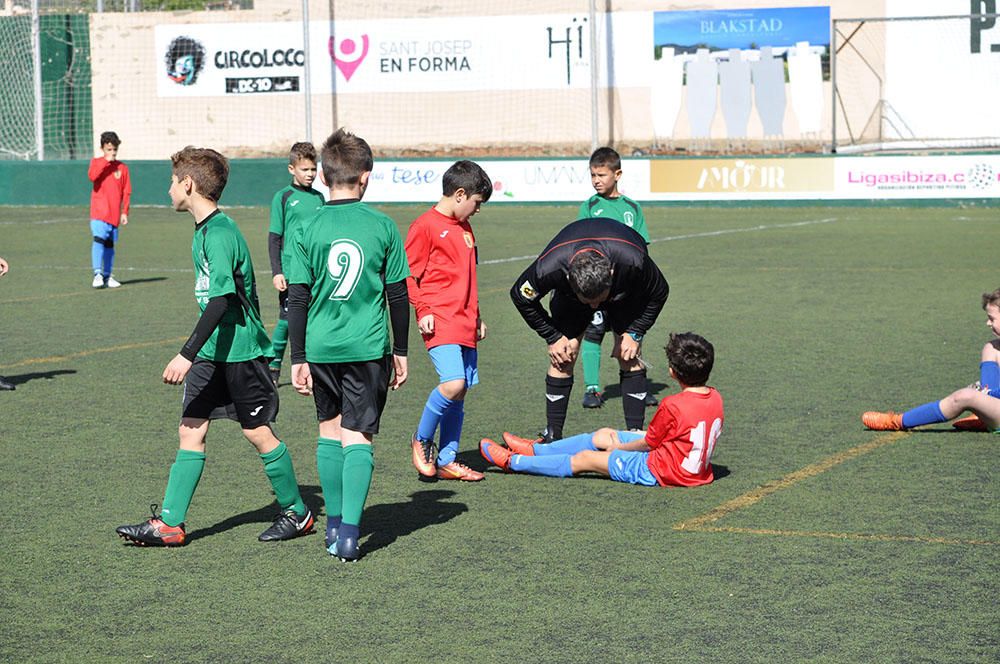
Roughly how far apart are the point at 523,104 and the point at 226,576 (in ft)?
110

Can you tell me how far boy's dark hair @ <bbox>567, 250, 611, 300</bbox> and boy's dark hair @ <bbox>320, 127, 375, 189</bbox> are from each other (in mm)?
1488

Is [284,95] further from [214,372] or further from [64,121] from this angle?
[214,372]

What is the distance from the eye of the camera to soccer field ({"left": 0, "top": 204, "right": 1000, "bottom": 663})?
17.5 ft

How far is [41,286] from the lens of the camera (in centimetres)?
1797

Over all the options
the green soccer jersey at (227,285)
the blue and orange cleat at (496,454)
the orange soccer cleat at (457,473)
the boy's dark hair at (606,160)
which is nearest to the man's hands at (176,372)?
the green soccer jersey at (227,285)

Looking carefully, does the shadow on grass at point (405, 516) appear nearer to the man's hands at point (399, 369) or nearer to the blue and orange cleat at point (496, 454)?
the blue and orange cleat at point (496, 454)

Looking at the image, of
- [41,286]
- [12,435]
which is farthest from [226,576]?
[41,286]

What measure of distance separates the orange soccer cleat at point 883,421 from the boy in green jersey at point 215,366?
12.7 feet

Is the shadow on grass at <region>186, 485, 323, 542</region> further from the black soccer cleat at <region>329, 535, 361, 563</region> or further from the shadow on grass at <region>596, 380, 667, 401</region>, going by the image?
the shadow on grass at <region>596, 380, 667, 401</region>

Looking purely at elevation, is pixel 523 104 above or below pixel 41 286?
above

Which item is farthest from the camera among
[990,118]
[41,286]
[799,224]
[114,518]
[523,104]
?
[523,104]

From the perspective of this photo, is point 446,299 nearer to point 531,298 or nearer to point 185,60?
point 531,298

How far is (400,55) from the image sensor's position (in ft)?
130

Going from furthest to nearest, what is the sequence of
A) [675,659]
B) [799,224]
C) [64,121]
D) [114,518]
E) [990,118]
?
[64,121]
[990,118]
[799,224]
[114,518]
[675,659]
